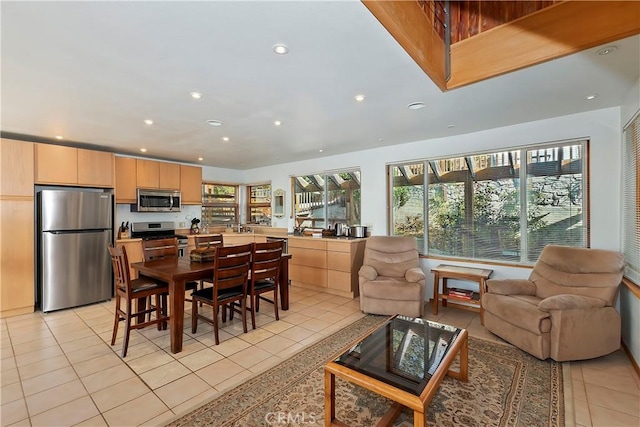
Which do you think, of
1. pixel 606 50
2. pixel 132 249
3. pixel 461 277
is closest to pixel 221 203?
pixel 132 249

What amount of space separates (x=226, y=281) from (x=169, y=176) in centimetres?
354

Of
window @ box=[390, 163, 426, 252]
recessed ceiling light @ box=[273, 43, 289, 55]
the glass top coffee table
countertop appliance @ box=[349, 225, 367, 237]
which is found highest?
recessed ceiling light @ box=[273, 43, 289, 55]

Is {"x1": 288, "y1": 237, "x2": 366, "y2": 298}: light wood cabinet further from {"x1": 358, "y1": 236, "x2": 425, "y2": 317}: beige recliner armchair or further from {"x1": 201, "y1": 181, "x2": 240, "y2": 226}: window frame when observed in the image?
{"x1": 201, "y1": 181, "x2": 240, "y2": 226}: window frame

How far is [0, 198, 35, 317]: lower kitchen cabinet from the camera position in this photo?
3770mm

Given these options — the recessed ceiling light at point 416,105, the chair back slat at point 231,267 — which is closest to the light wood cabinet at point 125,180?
the chair back slat at point 231,267

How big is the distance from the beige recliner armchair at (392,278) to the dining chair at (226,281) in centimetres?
160

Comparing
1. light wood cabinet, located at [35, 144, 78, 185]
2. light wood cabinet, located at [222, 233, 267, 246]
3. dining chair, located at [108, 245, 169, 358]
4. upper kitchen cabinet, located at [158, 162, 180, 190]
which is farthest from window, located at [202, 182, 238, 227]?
dining chair, located at [108, 245, 169, 358]

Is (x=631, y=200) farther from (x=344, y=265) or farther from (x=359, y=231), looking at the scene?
(x=344, y=265)

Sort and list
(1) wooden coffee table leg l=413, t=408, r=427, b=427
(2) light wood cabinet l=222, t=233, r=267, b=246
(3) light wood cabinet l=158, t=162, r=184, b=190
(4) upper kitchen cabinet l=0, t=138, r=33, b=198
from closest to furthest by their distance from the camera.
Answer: (1) wooden coffee table leg l=413, t=408, r=427, b=427 < (4) upper kitchen cabinet l=0, t=138, r=33, b=198 < (3) light wood cabinet l=158, t=162, r=184, b=190 < (2) light wood cabinet l=222, t=233, r=267, b=246

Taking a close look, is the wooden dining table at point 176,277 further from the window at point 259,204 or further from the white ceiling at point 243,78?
the window at point 259,204

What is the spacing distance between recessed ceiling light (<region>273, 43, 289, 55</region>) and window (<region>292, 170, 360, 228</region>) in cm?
350

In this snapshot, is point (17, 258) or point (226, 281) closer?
point (226, 281)

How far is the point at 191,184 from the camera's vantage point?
593 cm

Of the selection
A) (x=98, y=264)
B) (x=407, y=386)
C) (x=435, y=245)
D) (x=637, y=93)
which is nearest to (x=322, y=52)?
(x=407, y=386)
